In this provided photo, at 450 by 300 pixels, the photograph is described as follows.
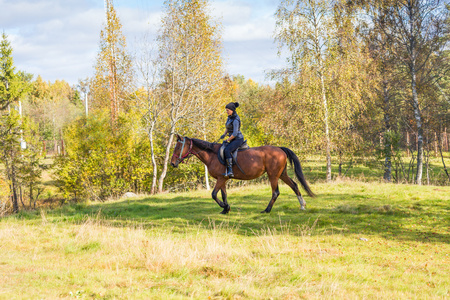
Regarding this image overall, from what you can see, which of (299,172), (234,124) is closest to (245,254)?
(234,124)

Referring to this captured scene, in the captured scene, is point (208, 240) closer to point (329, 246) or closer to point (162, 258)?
point (162, 258)

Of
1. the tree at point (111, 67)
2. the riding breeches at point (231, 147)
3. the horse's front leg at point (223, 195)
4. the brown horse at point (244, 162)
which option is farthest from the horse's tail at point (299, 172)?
the tree at point (111, 67)

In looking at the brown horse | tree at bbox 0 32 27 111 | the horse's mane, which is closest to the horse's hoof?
the brown horse

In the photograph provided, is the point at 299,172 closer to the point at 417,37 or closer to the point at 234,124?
the point at 234,124

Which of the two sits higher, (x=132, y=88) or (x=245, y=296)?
(x=132, y=88)

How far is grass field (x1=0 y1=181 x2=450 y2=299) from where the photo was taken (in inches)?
201

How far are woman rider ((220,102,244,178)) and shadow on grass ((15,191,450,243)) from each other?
171cm

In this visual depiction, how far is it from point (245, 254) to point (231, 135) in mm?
4935

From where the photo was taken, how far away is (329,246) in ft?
25.7

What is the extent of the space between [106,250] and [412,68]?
2194 centimetres

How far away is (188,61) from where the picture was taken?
72.5 feet

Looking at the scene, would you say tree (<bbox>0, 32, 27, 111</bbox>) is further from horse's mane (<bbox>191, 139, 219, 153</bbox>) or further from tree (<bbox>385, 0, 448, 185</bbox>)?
tree (<bbox>385, 0, 448, 185</bbox>)

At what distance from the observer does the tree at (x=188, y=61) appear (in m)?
21.7

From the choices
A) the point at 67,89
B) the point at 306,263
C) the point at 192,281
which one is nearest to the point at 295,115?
the point at 306,263
